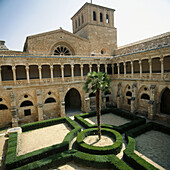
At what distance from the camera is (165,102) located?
65.1ft

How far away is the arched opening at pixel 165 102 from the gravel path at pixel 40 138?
1475cm

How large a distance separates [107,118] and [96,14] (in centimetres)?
2209

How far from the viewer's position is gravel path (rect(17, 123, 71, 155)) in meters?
13.1

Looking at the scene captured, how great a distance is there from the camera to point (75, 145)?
1301 cm

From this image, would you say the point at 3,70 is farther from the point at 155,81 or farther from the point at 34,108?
the point at 155,81

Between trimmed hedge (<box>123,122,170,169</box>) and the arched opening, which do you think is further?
the arched opening

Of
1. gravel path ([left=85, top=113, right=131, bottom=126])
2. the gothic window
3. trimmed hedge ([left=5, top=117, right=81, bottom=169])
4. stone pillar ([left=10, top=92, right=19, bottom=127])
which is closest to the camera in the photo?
trimmed hedge ([left=5, top=117, right=81, bottom=169])

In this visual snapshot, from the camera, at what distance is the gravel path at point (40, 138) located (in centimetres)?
1309

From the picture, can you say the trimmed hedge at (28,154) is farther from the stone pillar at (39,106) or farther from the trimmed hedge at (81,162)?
the stone pillar at (39,106)

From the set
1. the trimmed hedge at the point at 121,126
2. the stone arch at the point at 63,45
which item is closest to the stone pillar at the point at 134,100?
the trimmed hedge at the point at 121,126

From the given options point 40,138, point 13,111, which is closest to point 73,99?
point 13,111

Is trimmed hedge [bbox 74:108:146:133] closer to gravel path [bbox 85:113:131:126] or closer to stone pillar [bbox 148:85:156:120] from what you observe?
gravel path [bbox 85:113:131:126]

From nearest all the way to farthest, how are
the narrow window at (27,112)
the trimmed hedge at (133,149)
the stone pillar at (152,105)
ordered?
1. the trimmed hedge at (133,149)
2. the stone pillar at (152,105)
3. the narrow window at (27,112)

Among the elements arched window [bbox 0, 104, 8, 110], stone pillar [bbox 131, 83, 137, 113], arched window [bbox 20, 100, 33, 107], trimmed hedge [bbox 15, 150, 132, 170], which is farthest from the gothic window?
trimmed hedge [bbox 15, 150, 132, 170]
